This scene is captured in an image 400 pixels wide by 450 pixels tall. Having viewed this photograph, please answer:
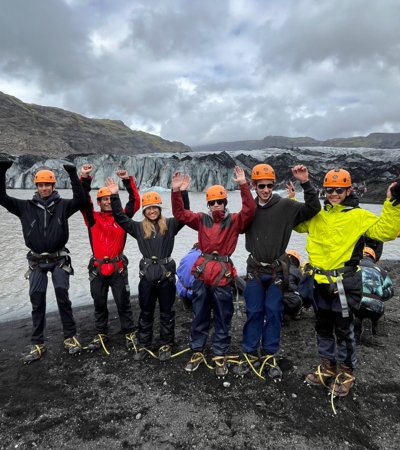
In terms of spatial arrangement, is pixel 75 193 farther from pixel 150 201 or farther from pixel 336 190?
pixel 336 190

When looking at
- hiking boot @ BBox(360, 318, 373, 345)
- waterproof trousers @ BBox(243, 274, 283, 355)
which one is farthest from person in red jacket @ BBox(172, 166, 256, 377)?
hiking boot @ BBox(360, 318, 373, 345)

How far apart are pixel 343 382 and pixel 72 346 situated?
3617 millimetres

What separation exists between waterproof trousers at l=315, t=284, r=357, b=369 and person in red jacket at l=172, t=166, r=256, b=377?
3.48 ft

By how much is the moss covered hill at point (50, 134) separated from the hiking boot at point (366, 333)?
87112 mm

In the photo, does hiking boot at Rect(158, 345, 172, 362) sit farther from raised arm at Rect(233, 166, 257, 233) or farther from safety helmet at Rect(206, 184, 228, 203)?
safety helmet at Rect(206, 184, 228, 203)

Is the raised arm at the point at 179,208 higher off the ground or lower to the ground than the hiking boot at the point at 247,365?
higher

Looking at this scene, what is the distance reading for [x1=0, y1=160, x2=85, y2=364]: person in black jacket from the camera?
14.4 feet

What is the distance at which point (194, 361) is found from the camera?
13.7 ft

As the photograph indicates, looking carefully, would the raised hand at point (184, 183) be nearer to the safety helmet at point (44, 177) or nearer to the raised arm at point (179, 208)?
the raised arm at point (179, 208)

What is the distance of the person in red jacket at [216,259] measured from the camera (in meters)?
3.93

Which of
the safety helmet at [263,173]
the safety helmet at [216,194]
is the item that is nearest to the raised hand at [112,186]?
the safety helmet at [216,194]

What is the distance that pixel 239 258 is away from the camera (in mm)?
11008

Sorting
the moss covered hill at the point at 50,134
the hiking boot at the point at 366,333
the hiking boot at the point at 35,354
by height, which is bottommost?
the hiking boot at the point at 366,333

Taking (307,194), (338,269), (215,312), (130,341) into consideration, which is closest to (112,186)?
(215,312)
